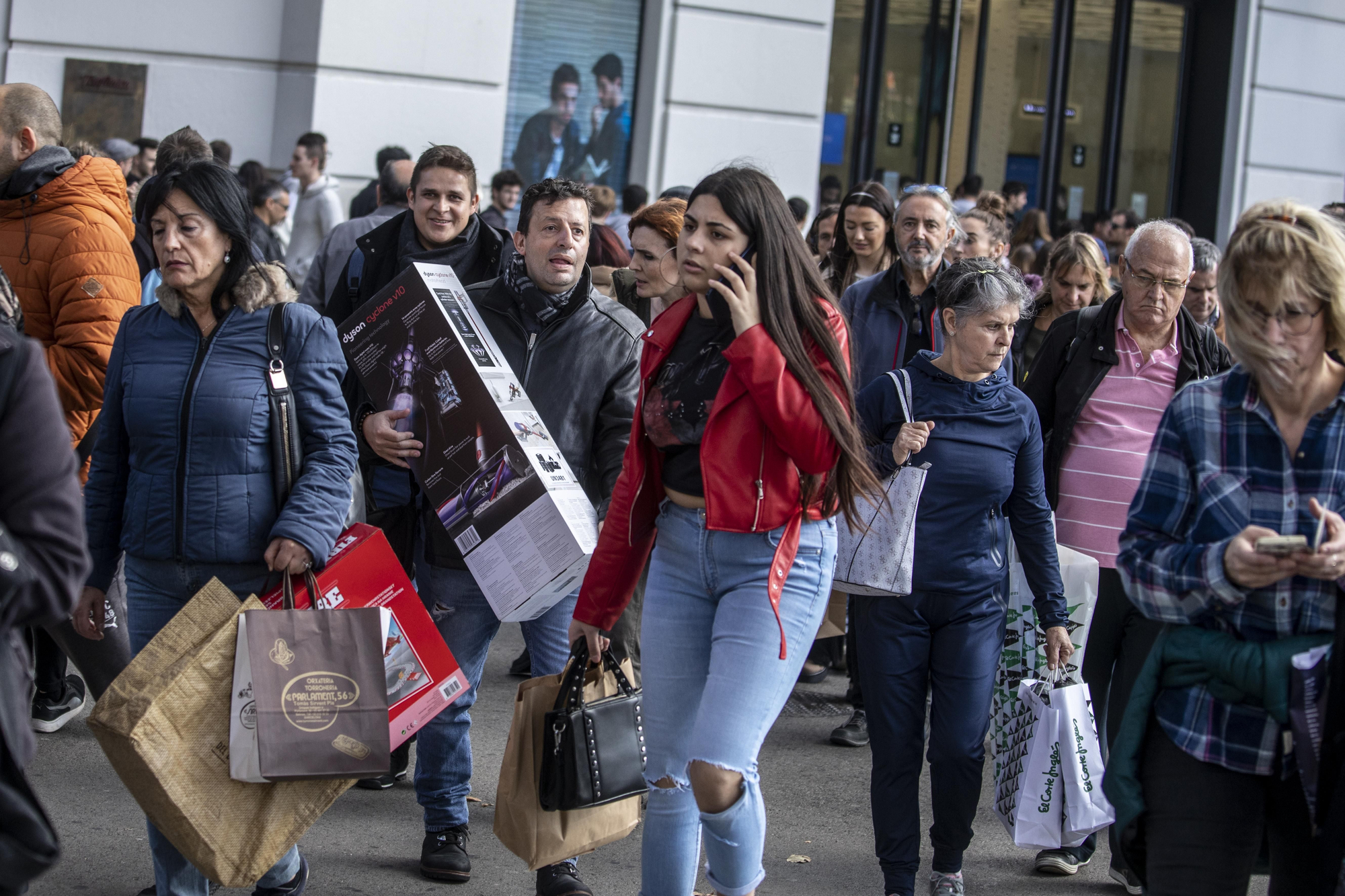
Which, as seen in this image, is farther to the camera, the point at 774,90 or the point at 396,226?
the point at 774,90

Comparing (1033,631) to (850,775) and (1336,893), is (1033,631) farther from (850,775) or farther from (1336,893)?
(1336,893)

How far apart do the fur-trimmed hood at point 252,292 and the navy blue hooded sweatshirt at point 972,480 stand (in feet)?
5.84

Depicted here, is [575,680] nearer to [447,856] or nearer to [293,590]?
[293,590]

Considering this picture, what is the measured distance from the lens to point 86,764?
4891mm

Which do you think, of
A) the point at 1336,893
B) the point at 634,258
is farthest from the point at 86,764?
the point at 1336,893

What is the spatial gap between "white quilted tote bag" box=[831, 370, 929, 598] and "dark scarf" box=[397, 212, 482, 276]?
6.00 ft

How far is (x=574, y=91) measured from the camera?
11.5 meters

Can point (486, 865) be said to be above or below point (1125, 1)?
below

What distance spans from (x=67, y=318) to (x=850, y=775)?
11.0 feet

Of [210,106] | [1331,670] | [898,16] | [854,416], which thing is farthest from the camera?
[898,16]

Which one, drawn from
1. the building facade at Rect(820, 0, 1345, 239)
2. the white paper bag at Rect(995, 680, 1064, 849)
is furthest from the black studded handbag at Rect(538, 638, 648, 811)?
the building facade at Rect(820, 0, 1345, 239)

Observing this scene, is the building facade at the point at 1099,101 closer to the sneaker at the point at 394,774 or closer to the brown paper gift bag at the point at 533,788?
the sneaker at the point at 394,774

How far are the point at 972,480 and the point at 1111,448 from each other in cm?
91

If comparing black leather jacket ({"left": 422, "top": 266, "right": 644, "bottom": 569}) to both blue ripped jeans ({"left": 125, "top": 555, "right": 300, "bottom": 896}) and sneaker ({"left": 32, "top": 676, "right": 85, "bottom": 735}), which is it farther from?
sneaker ({"left": 32, "top": 676, "right": 85, "bottom": 735})
